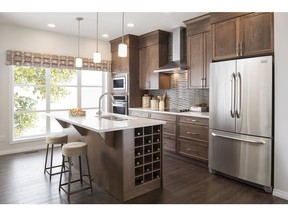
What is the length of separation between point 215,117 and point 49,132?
395 cm

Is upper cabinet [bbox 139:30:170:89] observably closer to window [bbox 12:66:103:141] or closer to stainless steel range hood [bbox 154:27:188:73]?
stainless steel range hood [bbox 154:27:188:73]

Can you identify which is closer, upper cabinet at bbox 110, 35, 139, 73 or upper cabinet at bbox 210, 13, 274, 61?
upper cabinet at bbox 210, 13, 274, 61

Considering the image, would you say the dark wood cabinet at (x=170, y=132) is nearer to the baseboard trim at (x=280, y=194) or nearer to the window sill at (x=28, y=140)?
the baseboard trim at (x=280, y=194)

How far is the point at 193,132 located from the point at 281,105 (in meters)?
1.54

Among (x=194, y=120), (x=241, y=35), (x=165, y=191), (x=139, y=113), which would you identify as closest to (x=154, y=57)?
(x=139, y=113)

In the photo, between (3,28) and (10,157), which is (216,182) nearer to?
→ (10,157)

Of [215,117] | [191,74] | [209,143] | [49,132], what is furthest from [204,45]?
[49,132]

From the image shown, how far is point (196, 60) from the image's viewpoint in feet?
13.7

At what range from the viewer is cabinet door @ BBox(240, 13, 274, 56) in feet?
9.21

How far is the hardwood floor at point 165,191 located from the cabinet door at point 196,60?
1.68m

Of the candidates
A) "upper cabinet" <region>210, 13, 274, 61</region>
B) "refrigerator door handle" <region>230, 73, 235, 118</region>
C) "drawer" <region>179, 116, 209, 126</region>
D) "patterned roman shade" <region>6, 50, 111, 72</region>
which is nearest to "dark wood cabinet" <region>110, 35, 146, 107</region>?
"patterned roman shade" <region>6, 50, 111, 72</region>

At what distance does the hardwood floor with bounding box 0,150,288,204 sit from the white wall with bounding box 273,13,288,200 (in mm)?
264

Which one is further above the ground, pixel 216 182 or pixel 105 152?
pixel 105 152

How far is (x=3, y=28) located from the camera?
4.51 m
